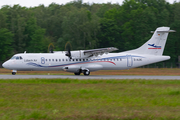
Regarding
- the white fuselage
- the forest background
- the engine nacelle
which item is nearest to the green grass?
the white fuselage

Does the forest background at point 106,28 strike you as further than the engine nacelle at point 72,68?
Yes

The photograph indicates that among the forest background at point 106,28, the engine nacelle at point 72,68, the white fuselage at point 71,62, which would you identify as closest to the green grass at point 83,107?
the white fuselage at point 71,62

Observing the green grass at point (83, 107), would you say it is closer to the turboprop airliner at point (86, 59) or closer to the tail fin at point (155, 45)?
the turboprop airliner at point (86, 59)

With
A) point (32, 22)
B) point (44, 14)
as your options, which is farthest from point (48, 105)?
point (44, 14)

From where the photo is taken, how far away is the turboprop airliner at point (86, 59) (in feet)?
82.0

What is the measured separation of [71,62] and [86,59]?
1.72 metres

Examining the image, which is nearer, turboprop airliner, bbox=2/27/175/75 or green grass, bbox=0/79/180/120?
green grass, bbox=0/79/180/120

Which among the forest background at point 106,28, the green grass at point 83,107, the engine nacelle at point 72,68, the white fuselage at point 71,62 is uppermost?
the forest background at point 106,28

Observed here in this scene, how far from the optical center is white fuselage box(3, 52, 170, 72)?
24938mm

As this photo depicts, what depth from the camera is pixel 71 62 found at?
26094 mm

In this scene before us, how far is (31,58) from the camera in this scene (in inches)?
987

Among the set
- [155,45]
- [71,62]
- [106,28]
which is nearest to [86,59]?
[71,62]

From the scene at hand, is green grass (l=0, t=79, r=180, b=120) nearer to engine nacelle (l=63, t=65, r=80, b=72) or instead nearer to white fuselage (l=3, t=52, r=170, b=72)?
white fuselage (l=3, t=52, r=170, b=72)

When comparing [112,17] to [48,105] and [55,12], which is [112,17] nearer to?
[55,12]
